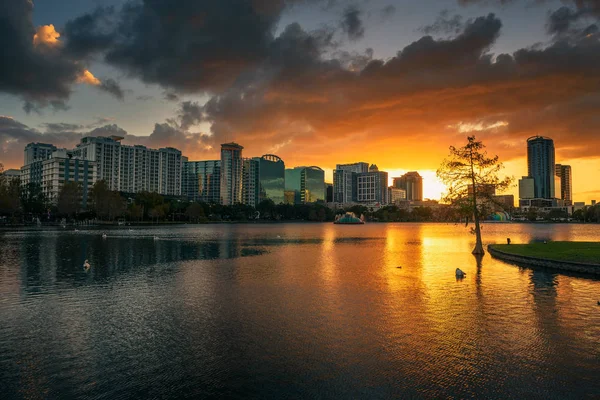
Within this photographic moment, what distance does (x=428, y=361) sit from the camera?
42.8 feet

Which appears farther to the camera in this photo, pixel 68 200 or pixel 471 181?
pixel 68 200

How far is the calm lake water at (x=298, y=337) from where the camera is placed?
37.0 ft

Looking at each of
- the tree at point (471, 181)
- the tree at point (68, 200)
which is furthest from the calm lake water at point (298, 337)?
the tree at point (68, 200)

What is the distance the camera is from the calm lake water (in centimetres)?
1127

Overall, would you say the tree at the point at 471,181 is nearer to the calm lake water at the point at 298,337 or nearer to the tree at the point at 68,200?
the calm lake water at the point at 298,337

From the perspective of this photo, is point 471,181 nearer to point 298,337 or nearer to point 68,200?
point 298,337

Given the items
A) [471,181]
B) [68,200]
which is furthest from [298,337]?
[68,200]

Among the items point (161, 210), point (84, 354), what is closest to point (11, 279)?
point (84, 354)

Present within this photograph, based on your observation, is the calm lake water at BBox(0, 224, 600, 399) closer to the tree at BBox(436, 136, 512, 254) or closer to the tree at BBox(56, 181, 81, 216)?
the tree at BBox(436, 136, 512, 254)

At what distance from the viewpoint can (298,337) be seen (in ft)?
51.3

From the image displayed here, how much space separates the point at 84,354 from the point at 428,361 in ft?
38.8

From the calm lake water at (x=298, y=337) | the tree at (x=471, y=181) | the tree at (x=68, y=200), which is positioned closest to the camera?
the calm lake water at (x=298, y=337)

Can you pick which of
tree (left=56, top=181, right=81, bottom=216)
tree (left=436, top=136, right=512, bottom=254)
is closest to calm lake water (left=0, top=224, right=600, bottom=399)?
tree (left=436, top=136, right=512, bottom=254)

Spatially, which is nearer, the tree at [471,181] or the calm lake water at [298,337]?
the calm lake water at [298,337]
